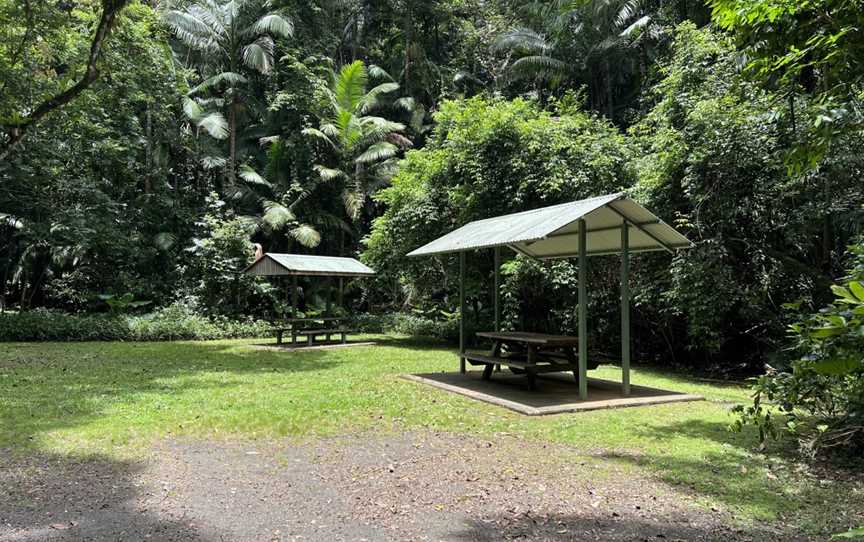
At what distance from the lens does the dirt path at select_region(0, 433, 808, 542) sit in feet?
12.1

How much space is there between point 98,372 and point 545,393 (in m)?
7.97

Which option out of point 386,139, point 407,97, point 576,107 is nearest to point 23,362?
point 576,107

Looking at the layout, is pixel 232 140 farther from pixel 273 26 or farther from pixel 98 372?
pixel 98 372

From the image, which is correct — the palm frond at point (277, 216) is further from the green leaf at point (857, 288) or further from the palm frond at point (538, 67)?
the green leaf at point (857, 288)

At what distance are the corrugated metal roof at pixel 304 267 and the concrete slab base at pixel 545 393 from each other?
245 inches

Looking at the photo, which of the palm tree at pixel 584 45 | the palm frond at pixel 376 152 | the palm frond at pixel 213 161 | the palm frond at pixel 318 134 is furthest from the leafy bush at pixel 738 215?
the palm frond at pixel 213 161

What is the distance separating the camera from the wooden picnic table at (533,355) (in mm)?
8391

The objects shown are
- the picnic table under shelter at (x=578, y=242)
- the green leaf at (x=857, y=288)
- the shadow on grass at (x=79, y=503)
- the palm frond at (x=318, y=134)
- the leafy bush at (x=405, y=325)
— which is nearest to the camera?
the green leaf at (x=857, y=288)

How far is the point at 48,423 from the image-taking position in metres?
6.59

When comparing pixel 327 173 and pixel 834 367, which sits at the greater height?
pixel 327 173

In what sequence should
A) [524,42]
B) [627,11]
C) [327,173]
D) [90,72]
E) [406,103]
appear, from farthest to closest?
[524,42], [406,103], [627,11], [327,173], [90,72]

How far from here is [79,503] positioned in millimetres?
4137

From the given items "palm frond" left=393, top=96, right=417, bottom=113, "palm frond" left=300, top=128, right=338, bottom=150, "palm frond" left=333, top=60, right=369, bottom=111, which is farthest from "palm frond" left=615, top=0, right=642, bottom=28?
"palm frond" left=300, top=128, right=338, bottom=150

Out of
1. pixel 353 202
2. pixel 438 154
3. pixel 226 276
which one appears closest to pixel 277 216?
pixel 353 202
